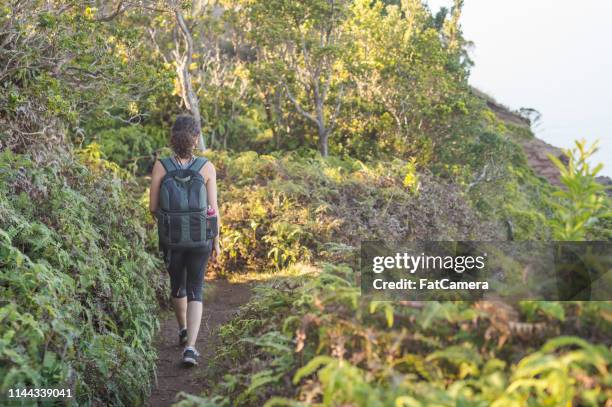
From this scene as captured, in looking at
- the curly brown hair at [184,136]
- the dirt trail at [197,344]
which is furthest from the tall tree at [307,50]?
the curly brown hair at [184,136]

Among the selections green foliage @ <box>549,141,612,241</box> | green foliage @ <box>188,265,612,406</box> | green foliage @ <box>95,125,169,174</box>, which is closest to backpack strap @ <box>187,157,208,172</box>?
green foliage @ <box>188,265,612,406</box>

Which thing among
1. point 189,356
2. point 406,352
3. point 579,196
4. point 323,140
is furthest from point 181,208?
point 323,140

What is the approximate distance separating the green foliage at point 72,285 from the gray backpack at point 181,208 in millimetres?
728

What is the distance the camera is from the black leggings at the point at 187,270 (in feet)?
18.6

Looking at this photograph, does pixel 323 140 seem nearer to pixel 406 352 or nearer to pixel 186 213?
pixel 186 213

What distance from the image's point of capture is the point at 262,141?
16984 mm

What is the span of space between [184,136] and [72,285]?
154cm

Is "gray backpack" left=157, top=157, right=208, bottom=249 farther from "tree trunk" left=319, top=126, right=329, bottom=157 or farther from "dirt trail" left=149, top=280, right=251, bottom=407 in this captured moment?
"tree trunk" left=319, top=126, right=329, bottom=157

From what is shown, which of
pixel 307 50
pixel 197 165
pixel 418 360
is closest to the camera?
pixel 418 360

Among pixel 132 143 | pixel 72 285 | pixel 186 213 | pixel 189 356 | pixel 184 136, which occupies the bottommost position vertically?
pixel 189 356

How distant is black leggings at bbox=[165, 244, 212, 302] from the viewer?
5684 mm

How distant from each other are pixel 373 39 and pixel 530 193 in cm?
850

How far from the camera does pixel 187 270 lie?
5.84m

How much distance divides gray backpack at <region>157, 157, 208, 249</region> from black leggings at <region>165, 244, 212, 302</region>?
5.6 inches
